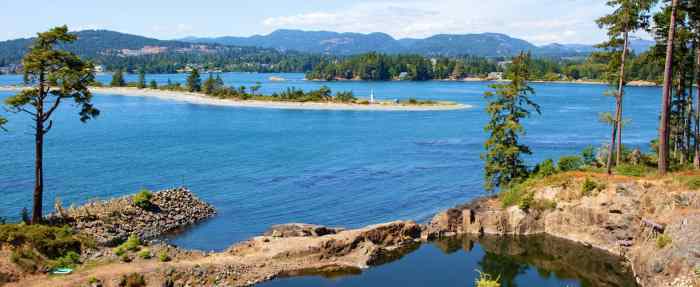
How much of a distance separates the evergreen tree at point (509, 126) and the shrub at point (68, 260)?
26365 mm

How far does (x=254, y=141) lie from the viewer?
8412 cm

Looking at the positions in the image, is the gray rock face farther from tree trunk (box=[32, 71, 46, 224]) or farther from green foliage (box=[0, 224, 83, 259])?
tree trunk (box=[32, 71, 46, 224])

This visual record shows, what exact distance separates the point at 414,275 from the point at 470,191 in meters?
21.4

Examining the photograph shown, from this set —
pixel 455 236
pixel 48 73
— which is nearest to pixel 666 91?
pixel 455 236

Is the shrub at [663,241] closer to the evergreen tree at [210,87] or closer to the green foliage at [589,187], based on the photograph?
the green foliage at [589,187]

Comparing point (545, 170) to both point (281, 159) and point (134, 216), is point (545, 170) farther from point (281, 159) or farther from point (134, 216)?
Result: point (281, 159)

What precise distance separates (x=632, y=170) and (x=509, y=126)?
8.01 m

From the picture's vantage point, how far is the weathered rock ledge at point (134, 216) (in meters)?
35.1

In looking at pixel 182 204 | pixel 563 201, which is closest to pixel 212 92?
pixel 182 204

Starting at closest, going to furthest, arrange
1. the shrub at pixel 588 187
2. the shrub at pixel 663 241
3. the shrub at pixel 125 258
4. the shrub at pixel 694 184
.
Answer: the shrub at pixel 125 258 → the shrub at pixel 663 241 → the shrub at pixel 694 184 → the shrub at pixel 588 187

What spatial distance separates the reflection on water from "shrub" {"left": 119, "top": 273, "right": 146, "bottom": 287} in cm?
581

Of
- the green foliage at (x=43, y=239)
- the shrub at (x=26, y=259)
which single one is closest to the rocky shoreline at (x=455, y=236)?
the shrub at (x=26, y=259)

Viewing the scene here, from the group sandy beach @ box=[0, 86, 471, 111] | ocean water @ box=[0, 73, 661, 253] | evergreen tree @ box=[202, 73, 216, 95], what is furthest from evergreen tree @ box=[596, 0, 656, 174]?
evergreen tree @ box=[202, 73, 216, 95]

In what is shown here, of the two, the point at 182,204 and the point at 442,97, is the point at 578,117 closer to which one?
the point at 442,97
